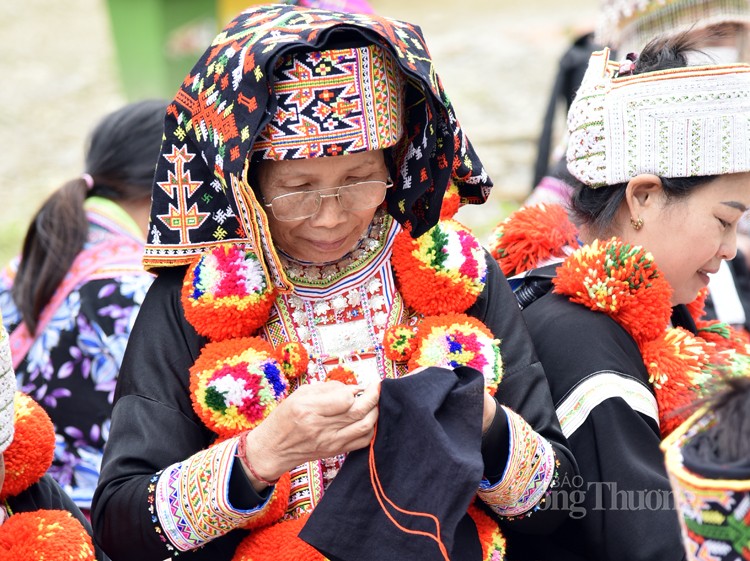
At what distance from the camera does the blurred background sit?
9.05 metres

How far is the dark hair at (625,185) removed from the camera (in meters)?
2.63

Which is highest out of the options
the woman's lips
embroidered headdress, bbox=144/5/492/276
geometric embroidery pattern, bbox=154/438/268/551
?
embroidered headdress, bbox=144/5/492/276

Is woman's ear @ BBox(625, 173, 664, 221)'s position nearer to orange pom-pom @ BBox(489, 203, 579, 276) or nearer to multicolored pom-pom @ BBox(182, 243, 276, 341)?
orange pom-pom @ BBox(489, 203, 579, 276)

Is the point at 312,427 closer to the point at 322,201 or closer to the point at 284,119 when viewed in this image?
the point at 322,201

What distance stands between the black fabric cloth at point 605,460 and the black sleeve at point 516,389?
7 cm

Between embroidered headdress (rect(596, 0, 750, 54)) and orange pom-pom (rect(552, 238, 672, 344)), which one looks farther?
embroidered headdress (rect(596, 0, 750, 54))

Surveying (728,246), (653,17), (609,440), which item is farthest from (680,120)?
(653,17)

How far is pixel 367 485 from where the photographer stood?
7.14 feet

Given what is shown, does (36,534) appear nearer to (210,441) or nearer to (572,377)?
(210,441)

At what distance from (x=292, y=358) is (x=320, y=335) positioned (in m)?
0.12

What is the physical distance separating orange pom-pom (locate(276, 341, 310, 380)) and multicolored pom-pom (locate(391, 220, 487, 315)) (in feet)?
1.03

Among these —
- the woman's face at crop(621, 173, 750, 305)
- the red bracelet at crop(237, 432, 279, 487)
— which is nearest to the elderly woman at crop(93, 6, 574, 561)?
the red bracelet at crop(237, 432, 279, 487)

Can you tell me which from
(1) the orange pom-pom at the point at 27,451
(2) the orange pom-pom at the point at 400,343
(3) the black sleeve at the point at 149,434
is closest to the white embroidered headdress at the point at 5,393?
(1) the orange pom-pom at the point at 27,451

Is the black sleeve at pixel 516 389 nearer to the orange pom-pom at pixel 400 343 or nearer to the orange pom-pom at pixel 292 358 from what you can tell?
the orange pom-pom at pixel 400 343
